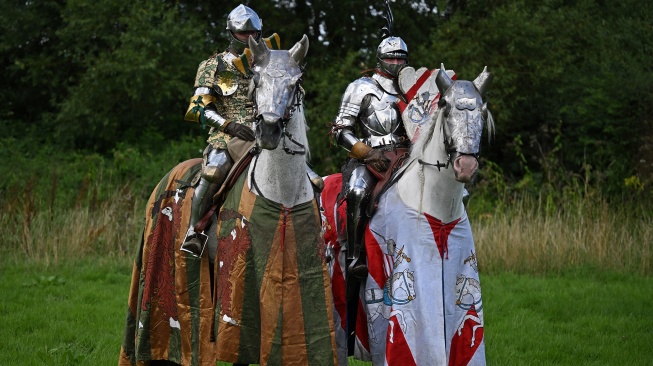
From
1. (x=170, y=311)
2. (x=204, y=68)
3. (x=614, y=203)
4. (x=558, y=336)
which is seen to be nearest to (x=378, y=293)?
(x=170, y=311)

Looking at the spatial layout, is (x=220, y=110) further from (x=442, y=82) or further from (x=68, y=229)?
(x=68, y=229)

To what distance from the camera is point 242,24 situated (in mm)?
5762

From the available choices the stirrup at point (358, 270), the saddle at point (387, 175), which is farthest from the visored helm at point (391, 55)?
the stirrup at point (358, 270)

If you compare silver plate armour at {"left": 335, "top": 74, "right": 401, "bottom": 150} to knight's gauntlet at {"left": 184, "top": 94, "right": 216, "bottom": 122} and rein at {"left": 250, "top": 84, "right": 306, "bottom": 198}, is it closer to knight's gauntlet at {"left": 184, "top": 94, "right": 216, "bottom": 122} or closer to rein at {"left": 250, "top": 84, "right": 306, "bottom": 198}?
knight's gauntlet at {"left": 184, "top": 94, "right": 216, "bottom": 122}

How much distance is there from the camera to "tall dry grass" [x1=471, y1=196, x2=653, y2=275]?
34.2 feet

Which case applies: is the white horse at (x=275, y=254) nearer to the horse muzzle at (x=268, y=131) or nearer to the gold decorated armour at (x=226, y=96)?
the horse muzzle at (x=268, y=131)

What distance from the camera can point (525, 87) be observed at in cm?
1652

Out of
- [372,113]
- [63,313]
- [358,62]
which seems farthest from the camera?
[358,62]

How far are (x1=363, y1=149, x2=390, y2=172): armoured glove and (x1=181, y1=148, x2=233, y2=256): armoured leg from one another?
→ 2.92 ft

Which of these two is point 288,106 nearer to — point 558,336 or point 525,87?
point 558,336

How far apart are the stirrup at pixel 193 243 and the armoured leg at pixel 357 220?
0.95 m

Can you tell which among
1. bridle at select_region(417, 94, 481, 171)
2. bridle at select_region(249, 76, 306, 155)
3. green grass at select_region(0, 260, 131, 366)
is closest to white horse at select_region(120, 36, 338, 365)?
bridle at select_region(249, 76, 306, 155)

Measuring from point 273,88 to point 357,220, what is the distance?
136 cm

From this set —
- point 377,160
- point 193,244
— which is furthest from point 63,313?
point 377,160
